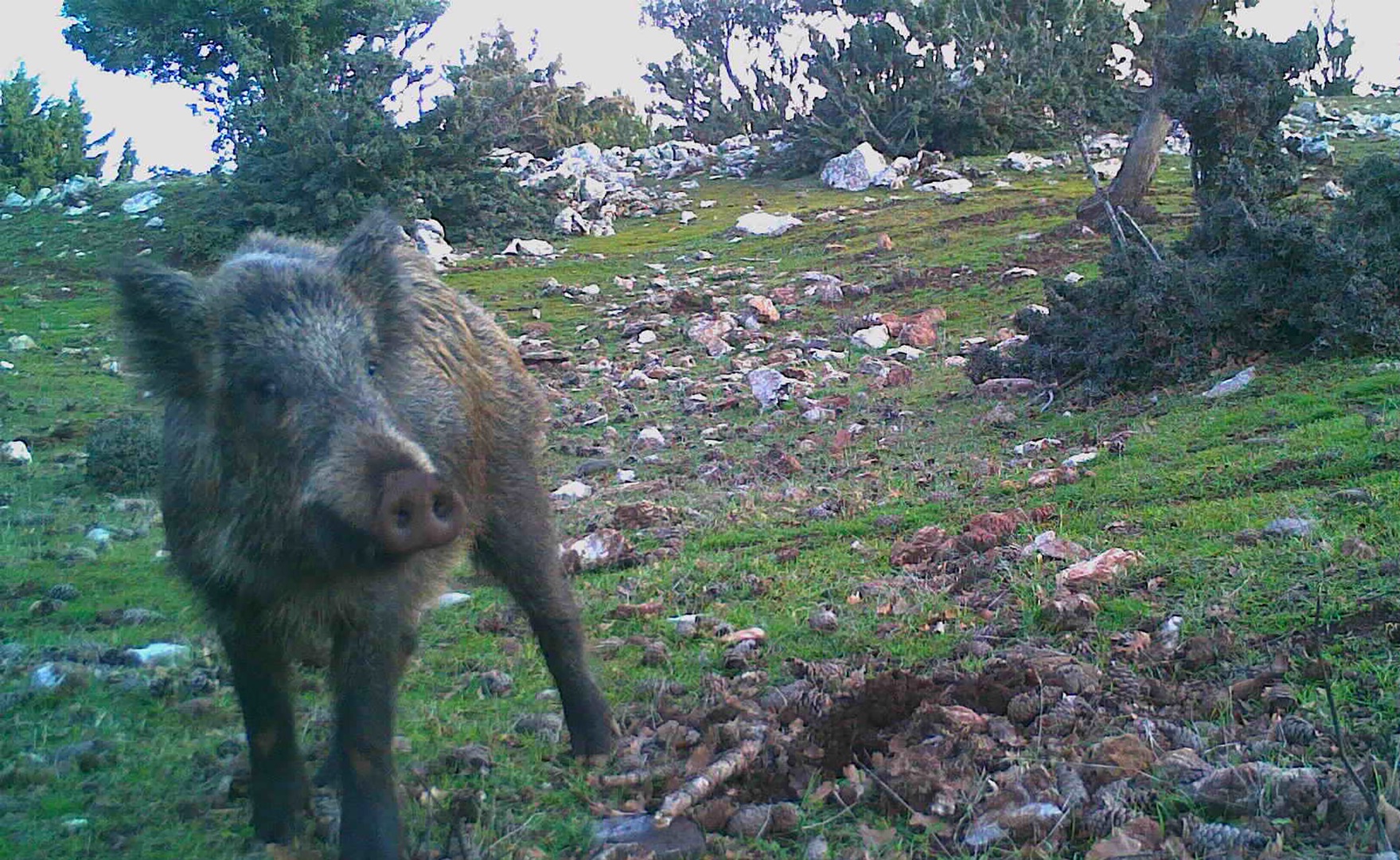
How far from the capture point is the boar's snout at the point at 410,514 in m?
2.89

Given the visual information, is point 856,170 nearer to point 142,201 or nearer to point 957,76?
point 957,76

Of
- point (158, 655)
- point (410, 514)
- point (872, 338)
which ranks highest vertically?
point (410, 514)

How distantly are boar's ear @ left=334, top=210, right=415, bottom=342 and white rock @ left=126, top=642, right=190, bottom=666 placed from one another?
2.07 metres

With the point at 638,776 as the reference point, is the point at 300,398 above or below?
above

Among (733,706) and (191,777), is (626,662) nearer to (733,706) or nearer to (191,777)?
(733,706)

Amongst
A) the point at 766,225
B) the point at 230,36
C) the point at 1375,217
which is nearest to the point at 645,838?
the point at 1375,217

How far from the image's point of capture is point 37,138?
29.8 m

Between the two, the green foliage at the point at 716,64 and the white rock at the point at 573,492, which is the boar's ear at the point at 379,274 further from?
the green foliage at the point at 716,64

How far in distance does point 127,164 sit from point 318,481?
111 feet

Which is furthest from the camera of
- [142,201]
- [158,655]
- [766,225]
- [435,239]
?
[142,201]

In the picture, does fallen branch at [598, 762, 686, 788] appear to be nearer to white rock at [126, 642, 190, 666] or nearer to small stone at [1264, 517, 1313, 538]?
white rock at [126, 642, 190, 666]

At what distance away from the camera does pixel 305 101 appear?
19719 mm

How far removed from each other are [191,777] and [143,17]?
2230 centimetres

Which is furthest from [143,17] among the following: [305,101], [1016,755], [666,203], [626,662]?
[1016,755]
